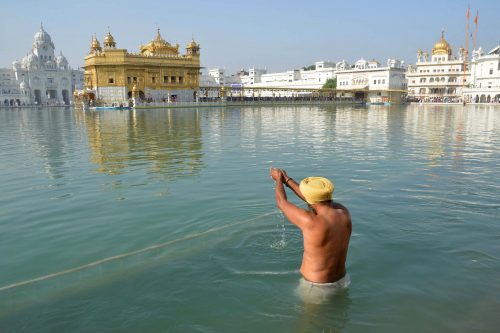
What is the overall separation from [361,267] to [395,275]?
380 mm

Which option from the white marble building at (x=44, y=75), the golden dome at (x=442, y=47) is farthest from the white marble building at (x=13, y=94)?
the golden dome at (x=442, y=47)

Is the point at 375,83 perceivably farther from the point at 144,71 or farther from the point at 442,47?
the point at 144,71

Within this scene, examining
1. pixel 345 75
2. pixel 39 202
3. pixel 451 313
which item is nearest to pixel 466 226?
pixel 451 313

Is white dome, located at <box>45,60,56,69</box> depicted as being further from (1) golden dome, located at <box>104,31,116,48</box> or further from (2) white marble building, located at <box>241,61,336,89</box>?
(2) white marble building, located at <box>241,61,336,89</box>

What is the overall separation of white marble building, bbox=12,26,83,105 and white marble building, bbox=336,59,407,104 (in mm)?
59917

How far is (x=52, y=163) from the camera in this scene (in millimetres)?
11586

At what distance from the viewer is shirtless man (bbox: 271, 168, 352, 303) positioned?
11.0ft

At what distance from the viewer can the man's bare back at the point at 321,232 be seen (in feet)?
11.1

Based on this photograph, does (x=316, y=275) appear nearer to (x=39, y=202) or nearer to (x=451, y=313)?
(x=451, y=313)

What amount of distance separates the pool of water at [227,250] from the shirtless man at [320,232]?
0.20 m

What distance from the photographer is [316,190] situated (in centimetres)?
330

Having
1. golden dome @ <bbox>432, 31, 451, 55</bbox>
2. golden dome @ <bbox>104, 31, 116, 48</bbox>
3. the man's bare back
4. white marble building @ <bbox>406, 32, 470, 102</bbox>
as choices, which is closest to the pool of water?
the man's bare back

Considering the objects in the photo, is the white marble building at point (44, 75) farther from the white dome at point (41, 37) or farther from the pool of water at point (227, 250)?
the pool of water at point (227, 250)

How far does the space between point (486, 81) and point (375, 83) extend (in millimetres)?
22337
